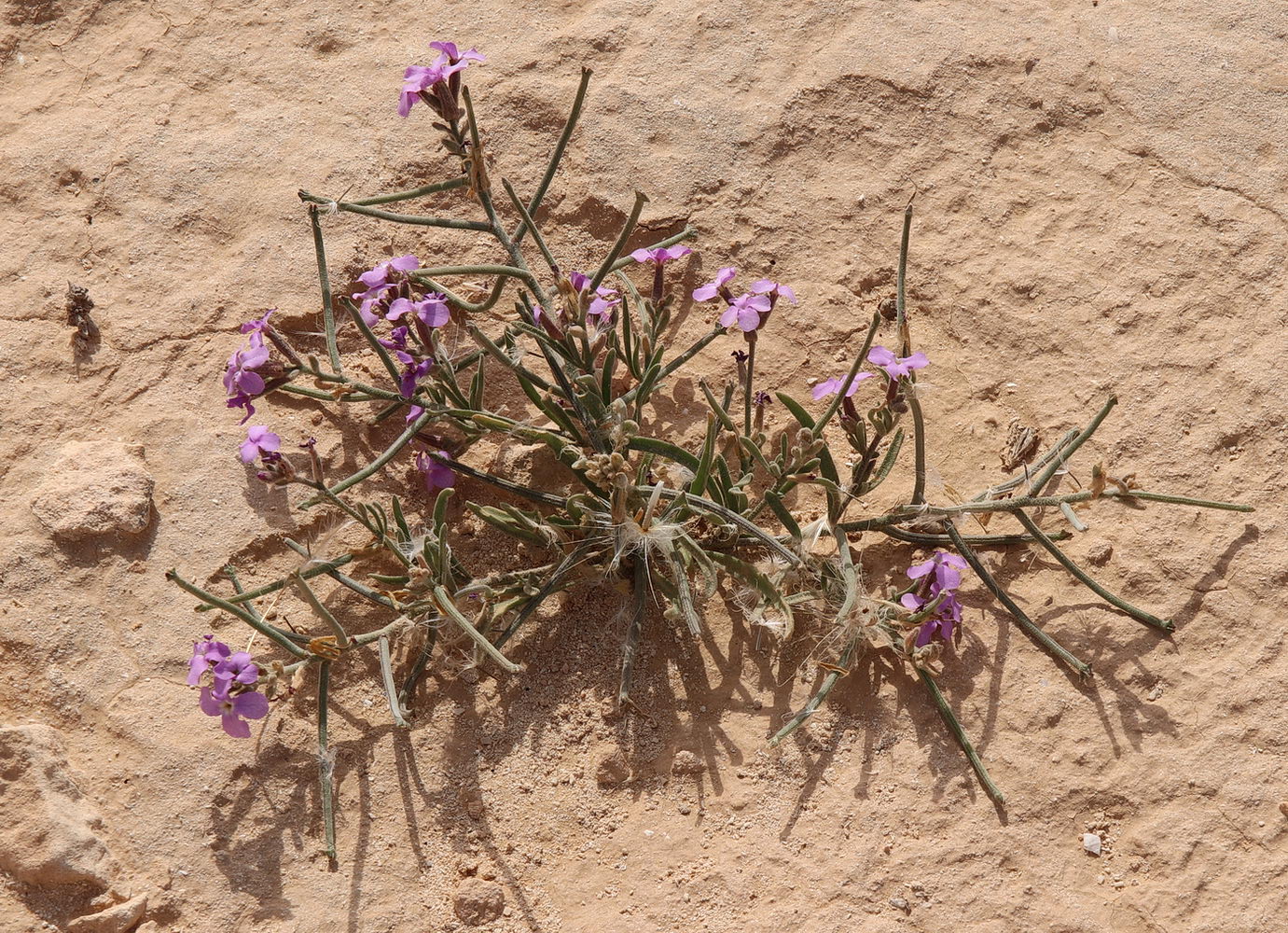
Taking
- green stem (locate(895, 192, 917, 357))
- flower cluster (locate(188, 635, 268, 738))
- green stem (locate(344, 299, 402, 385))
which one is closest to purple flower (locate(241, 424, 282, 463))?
green stem (locate(344, 299, 402, 385))

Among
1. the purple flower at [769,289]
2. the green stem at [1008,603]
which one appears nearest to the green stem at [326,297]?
the purple flower at [769,289]

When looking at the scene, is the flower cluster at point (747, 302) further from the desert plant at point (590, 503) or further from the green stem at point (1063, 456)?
the green stem at point (1063, 456)

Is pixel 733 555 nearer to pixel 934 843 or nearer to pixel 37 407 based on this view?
pixel 934 843

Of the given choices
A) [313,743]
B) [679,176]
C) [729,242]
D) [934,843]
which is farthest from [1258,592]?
[313,743]

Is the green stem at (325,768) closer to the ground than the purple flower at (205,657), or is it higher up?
closer to the ground

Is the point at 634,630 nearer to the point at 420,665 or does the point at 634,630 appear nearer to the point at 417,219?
the point at 420,665

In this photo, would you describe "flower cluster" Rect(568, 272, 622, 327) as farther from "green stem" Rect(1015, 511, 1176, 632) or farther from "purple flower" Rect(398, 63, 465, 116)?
"green stem" Rect(1015, 511, 1176, 632)
